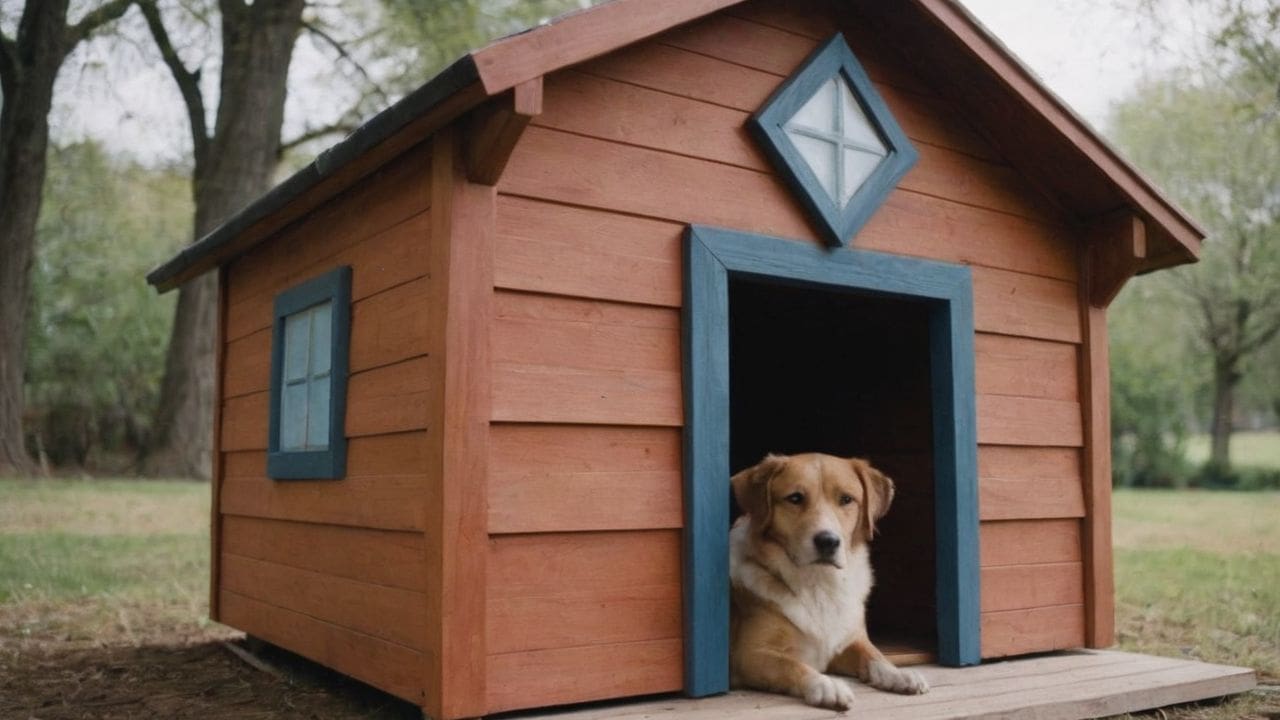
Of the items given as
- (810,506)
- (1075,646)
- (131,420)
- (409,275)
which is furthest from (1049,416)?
(131,420)

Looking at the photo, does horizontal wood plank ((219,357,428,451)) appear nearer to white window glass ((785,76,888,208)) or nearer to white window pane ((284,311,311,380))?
white window pane ((284,311,311,380))

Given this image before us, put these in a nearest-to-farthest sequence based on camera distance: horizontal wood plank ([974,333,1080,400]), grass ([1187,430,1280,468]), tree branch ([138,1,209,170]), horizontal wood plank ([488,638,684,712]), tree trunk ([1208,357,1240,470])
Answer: horizontal wood plank ([488,638,684,712]) → horizontal wood plank ([974,333,1080,400]) → tree branch ([138,1,209,170]) → tree trunk ([1208,357,1240,470]) → grass ([1187,430,1280,468])

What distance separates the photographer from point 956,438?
4.75 metres

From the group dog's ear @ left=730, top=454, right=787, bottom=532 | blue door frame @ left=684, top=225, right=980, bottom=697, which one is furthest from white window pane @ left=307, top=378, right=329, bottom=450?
dog's ear @ left=730, top=454, right=787, bottom=532

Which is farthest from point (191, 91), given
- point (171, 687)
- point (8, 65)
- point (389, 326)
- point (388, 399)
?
point (388, 399)

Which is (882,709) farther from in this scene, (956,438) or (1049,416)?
(1049,416)

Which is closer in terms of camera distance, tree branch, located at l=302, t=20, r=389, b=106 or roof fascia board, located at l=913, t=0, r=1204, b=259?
roof fascia board, located at l=913, t=0, r=1204, b=259

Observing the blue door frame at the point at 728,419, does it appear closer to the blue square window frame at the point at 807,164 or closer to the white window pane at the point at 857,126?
the blue square window frame at the point at 807,164

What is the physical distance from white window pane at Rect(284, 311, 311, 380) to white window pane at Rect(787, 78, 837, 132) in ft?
7.61

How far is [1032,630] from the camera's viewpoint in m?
5.05

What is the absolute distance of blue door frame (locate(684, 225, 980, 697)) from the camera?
4.00 metres

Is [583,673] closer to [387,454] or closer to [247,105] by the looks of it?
[387,454]

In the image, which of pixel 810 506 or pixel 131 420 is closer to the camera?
pixel 810 506

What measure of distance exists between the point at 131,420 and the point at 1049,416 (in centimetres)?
1880
